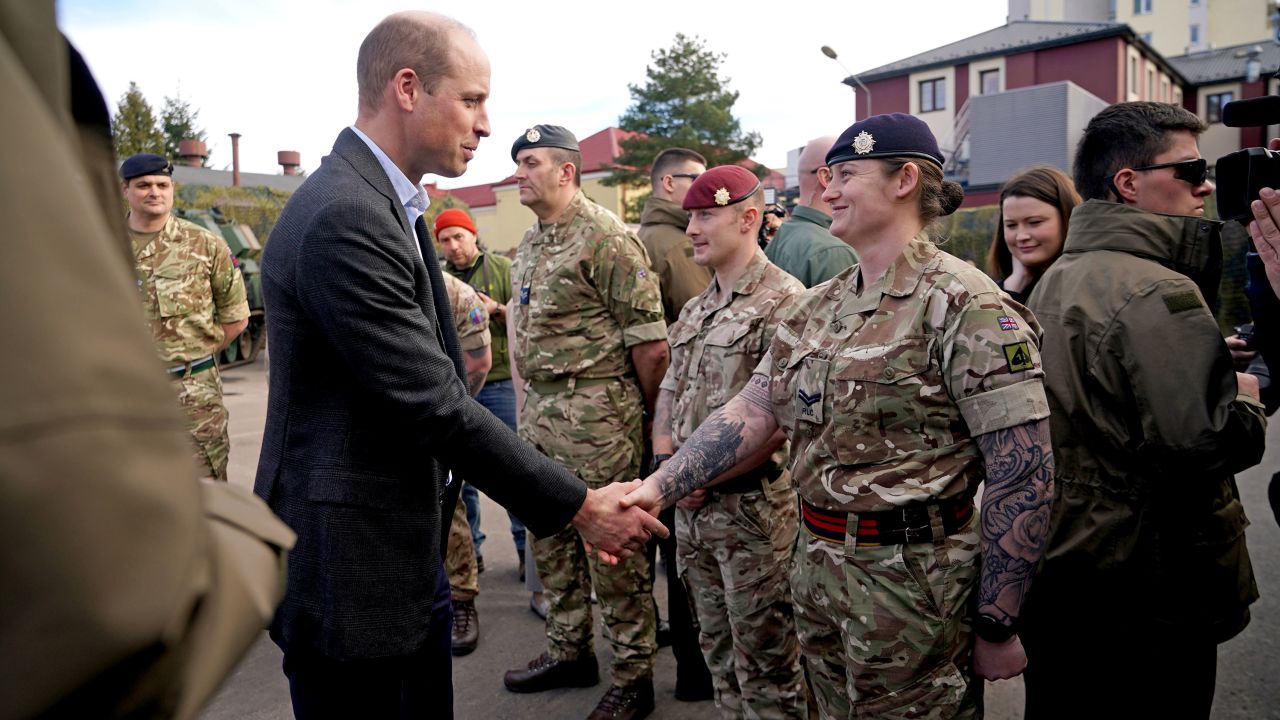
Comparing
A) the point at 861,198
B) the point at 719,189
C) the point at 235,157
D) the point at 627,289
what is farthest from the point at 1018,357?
the point at 235,157

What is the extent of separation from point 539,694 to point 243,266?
16262 millimetres

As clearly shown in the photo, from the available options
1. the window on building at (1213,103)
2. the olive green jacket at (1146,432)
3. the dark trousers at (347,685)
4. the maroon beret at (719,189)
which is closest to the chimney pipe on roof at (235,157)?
the maroon beret at (719,189)

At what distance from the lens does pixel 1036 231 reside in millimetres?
3795

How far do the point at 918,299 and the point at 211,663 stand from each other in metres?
1.90

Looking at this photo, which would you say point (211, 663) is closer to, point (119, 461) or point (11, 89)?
point (119, 461)

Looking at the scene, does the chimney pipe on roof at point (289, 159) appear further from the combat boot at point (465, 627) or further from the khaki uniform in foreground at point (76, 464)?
the khaki uniform in foreground at point (76, 464)

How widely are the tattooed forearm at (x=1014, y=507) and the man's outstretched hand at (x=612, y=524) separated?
879mm

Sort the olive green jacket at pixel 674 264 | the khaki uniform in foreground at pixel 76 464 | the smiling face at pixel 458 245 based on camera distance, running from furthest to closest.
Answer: the smiling face at pixel 458 245 < the olive green jacket at pixel 674 264 < the khaki uniform in foreground at pixel 76 464

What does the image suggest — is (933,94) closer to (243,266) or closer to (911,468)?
(243,266)

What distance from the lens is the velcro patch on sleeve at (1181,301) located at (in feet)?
8.27

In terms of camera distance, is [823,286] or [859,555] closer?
[859,555]

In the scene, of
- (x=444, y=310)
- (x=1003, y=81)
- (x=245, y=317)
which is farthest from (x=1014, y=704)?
(x=1003, y=81)

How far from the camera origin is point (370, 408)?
208cm

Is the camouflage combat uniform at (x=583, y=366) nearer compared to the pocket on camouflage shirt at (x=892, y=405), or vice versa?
the pocket on camouflage shirt at (x=892, y=405)
